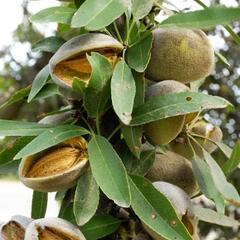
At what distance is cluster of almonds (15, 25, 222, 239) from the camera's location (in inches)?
29.9

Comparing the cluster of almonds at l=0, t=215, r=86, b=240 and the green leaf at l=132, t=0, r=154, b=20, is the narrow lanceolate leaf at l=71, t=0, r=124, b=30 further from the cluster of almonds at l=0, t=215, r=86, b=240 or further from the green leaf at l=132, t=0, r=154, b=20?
the cluster of almonds at l=0, t=215, r=86, b=240

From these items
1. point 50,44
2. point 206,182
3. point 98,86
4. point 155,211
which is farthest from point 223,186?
point 50,44

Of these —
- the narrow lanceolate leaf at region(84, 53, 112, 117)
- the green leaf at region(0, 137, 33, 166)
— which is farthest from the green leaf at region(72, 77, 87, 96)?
the green leaf at region(0, 137, 33, 166)

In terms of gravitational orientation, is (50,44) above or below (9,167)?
above

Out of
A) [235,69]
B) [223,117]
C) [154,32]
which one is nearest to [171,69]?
[154,32]

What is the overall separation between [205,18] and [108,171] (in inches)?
9.5

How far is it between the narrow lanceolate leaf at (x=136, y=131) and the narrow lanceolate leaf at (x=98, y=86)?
4cm

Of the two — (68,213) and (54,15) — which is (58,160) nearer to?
(68,213)

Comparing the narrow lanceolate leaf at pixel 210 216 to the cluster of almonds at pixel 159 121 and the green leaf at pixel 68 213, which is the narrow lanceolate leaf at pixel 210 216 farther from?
the green leaf at pixel 68 213

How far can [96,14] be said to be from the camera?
75cm

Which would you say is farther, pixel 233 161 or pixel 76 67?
pixel 233 161

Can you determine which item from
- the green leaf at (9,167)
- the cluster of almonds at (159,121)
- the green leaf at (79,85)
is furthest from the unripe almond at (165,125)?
the green leaf at (9,167)

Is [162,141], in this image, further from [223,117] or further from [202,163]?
[223,117]

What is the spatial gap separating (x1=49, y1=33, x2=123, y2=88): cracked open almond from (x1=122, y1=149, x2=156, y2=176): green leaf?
130 mm
